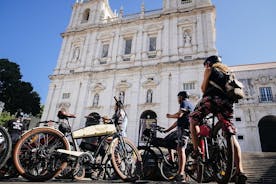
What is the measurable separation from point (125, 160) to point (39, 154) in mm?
1469

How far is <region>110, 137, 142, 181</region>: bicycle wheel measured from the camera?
3.34 m

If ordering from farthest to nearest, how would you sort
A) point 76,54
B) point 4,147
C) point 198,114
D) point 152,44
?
point 76,54
point 152,44
point 198,114
point 4,147

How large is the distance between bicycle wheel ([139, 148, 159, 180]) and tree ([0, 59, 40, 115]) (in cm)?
2849

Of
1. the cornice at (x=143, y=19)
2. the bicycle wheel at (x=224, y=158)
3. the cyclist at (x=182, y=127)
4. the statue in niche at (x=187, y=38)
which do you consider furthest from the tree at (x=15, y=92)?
the bicycle wheel at (x=224, y=158)

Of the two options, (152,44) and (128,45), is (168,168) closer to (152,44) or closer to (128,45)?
(152,44)

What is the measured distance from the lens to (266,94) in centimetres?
1952

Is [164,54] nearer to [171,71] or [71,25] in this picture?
[171,71]

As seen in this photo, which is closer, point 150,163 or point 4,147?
point 4,147

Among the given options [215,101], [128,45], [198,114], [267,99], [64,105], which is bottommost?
[198,114]

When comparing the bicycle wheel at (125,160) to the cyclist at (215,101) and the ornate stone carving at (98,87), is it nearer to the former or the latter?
the cyclist at (215,101)

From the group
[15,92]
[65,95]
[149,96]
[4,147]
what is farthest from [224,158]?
[15,92]

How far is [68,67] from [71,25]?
7.01 metres

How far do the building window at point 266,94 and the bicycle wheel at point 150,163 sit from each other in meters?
19.4

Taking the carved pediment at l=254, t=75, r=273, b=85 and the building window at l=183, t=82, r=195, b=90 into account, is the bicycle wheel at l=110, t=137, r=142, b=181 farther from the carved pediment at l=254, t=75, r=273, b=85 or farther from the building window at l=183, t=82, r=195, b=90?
the carved pediment at l=254, t=75, r=273, b=85
